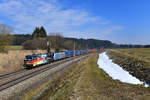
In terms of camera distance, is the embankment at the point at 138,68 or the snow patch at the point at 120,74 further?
the embankment at the point at 138,68

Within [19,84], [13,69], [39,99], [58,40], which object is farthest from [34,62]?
[58,40]

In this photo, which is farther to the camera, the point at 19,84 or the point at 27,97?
the point at 19,84

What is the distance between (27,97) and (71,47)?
85395mm

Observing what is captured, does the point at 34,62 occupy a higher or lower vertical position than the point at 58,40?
lower

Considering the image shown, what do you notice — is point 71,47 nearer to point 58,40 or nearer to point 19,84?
point 58,40

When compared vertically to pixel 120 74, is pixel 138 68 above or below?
above

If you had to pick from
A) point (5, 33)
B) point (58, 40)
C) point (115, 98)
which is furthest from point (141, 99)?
point (58, 40)

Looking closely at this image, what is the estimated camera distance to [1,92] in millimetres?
12484

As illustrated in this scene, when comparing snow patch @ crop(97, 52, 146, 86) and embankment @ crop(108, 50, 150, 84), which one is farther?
embankment @ crop(108, 50, 150, 84)

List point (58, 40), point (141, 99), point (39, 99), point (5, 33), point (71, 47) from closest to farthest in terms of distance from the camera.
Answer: point (141, 99) → point (39, 99) → point (5, 33) → point (58, 40) → point (71, 47)

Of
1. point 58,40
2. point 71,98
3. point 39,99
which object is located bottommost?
point 39,99

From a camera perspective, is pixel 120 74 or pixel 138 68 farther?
pixel 138 68

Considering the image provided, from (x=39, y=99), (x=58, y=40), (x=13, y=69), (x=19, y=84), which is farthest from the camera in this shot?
(x=58, y=40)

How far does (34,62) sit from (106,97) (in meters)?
19.6
